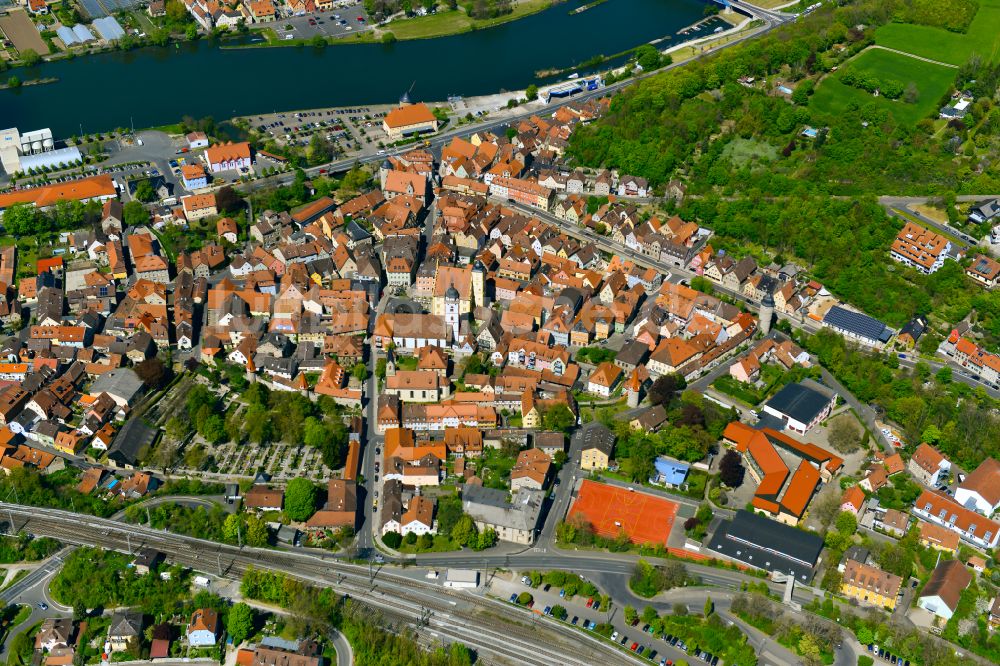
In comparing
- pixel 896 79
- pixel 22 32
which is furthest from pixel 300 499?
pixel 22 32

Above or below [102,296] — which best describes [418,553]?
below

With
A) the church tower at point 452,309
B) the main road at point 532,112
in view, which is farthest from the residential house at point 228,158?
the church tower at point 452,309

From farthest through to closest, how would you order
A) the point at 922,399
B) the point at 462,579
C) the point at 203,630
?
the point at 922,399
the point at 462,579
the point at 203,630

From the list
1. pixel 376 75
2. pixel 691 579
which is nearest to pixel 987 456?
pixel 691 579

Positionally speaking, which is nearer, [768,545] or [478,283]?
[768,545]

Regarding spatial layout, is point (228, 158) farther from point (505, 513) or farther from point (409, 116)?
point (505, 513)

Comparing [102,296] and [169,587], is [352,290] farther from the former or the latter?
[169,587]
